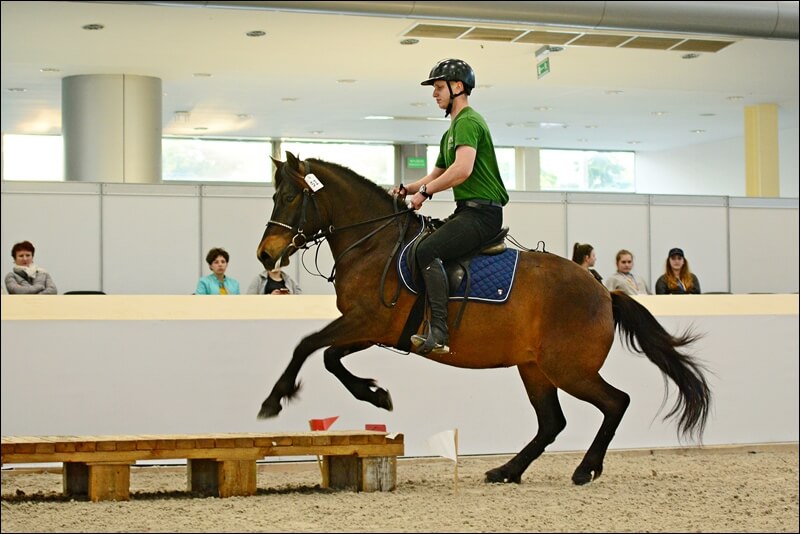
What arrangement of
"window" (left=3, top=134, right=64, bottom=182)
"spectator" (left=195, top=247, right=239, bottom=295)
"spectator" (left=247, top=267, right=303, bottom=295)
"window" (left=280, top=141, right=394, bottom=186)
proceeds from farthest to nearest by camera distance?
1. "window" (left=280, top=141, right=394, bottom=186)
2. "window" (left=3, top=134, right=64, bottom=182)
3. "spectator" (left=247, top=267, right=303, bottom=295)
4. "spectator" (left=195, top=247, right=239, bottom=295)

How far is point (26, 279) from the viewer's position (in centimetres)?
738

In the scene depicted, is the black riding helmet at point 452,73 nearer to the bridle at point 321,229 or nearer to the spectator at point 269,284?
the bridle at point 321,229

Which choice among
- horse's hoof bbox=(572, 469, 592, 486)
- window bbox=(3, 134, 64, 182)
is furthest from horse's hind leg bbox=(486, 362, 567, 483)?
window bbox=(3, 134, 64, 182)

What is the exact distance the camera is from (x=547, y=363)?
552 cm

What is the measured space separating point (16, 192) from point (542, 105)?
400 inches

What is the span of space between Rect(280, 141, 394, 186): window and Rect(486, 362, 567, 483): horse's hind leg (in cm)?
1547

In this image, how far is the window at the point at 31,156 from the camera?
1992 centimetres

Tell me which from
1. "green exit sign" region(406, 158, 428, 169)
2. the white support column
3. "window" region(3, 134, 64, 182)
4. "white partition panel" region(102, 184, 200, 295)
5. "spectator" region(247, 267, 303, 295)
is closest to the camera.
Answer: "spectator" region(247, 267, 303, 295)

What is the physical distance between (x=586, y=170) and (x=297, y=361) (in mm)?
19982

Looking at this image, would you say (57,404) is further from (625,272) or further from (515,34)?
(515,34)

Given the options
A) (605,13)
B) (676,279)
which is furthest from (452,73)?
(605,13)

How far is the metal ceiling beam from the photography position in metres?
9.25

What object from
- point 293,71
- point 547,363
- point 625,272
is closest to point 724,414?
point 625,272

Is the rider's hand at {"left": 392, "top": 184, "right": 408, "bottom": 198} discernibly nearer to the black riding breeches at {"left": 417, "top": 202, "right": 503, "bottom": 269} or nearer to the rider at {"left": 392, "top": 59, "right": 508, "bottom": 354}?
the rider at {"left": 392, "top": 59, "right": 508, "bottom": 354}
